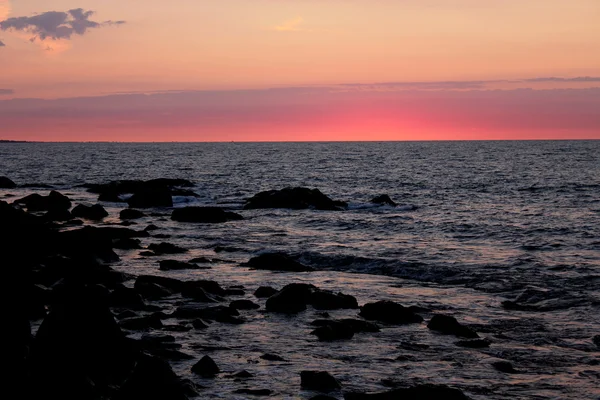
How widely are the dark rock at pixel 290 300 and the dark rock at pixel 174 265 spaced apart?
24.0ft

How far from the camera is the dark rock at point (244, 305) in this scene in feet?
60.0

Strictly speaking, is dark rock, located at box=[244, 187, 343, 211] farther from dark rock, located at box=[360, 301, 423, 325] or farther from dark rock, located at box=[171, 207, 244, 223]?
dark rock, located at box=[360, 301, 423, 325]

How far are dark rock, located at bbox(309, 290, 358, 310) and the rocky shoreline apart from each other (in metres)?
0.03

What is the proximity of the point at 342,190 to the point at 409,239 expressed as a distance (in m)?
36.9

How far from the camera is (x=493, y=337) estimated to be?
619 inches

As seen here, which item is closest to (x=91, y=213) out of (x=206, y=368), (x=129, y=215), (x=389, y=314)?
(x=129, y=215)

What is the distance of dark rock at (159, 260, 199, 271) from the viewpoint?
81.5 ft

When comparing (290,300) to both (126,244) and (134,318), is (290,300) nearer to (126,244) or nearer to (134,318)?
(134,318)

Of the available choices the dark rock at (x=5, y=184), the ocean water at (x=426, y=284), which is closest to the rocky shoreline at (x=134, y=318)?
the ocean water at (x=426, y=284)

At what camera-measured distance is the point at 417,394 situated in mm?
10906

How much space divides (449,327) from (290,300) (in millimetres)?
4534

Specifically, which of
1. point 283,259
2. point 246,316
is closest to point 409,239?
point 283,259

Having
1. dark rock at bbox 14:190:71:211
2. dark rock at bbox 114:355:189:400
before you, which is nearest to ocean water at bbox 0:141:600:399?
dark rock at bbox 114:355:189:400

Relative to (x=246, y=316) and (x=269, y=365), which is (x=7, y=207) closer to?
(x=246, y=316)
